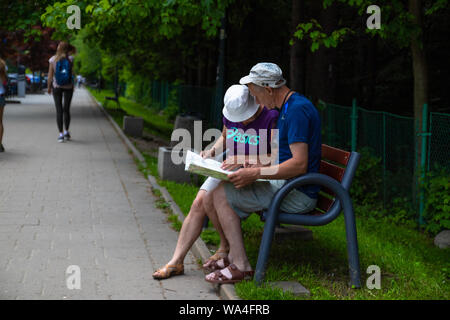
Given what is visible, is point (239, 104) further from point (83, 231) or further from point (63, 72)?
point (63, 72)

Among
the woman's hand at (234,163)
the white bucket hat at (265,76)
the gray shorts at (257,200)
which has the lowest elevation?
the gray shorts at (257,200)

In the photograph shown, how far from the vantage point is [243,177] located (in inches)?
185

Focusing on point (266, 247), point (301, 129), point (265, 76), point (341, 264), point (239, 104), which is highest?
point (265, 76)

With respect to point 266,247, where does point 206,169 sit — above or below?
above

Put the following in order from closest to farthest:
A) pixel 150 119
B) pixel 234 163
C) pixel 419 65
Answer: pixel 234 163 → pixel 419 65 → pixel 150 119

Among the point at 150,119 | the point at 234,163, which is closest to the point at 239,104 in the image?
the point at 234,163

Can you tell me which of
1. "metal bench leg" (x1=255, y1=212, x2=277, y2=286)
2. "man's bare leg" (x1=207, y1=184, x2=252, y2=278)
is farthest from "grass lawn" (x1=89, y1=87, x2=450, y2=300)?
"man's bare leg" (x1=207, y1=184, x2=252, y2=278)

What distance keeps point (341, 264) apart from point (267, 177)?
1.29 meters

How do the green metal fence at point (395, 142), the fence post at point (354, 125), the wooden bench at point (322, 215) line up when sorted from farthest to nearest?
the fence post at point (354, 125)
the green metal fence at point (395, 142)
the wooden bench at point (322, 215)

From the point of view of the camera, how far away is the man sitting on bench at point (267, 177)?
472cm

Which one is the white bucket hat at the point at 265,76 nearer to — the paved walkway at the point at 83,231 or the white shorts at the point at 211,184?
the white shorts at the point at 211,184

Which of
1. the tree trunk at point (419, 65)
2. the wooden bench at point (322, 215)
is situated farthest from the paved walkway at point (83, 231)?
the tree trunk at point (419, 65)
